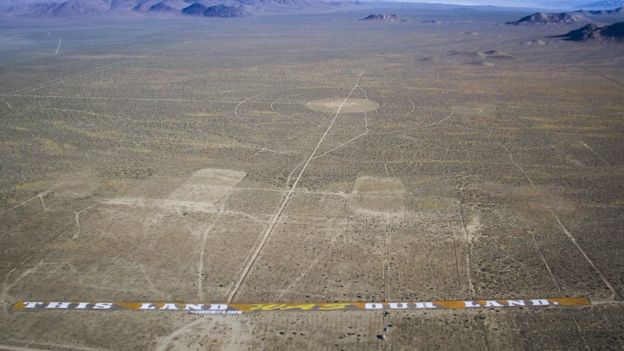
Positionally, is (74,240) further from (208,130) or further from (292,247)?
(208,130)

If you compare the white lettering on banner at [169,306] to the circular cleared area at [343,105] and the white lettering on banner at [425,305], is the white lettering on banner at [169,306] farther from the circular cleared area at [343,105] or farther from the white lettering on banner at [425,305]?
the circular cleared area at [343,105]

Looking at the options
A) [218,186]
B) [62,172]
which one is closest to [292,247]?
[218,186]

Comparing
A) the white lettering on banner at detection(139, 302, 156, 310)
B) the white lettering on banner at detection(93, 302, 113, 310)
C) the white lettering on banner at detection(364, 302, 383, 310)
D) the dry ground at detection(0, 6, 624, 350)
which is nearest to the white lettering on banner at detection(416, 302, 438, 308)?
the dry ground at detection(0, 6, 624, 350)

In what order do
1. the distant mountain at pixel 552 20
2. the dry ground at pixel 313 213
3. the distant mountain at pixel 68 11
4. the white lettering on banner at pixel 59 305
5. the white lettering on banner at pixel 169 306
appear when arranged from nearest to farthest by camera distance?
the dry ground at pixel 313 213 < the white lettering on banner at pixel 169 306 < the white lettering on banner at pixel 59 305 < the distant mountain at pixel 552 20 < the distant mountain at pixel 68 11

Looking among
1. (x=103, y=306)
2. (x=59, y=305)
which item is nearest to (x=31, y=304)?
(x=59, y=305)

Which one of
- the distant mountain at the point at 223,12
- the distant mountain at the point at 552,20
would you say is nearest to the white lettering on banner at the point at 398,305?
the distant mountain at the point at 552,20

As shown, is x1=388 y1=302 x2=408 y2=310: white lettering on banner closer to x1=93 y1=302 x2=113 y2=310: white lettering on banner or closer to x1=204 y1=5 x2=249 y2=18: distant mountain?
x1=93 y1=302 x2=113 y2=310: white lettering on banner

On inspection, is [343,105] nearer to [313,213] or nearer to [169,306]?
[313,213]
